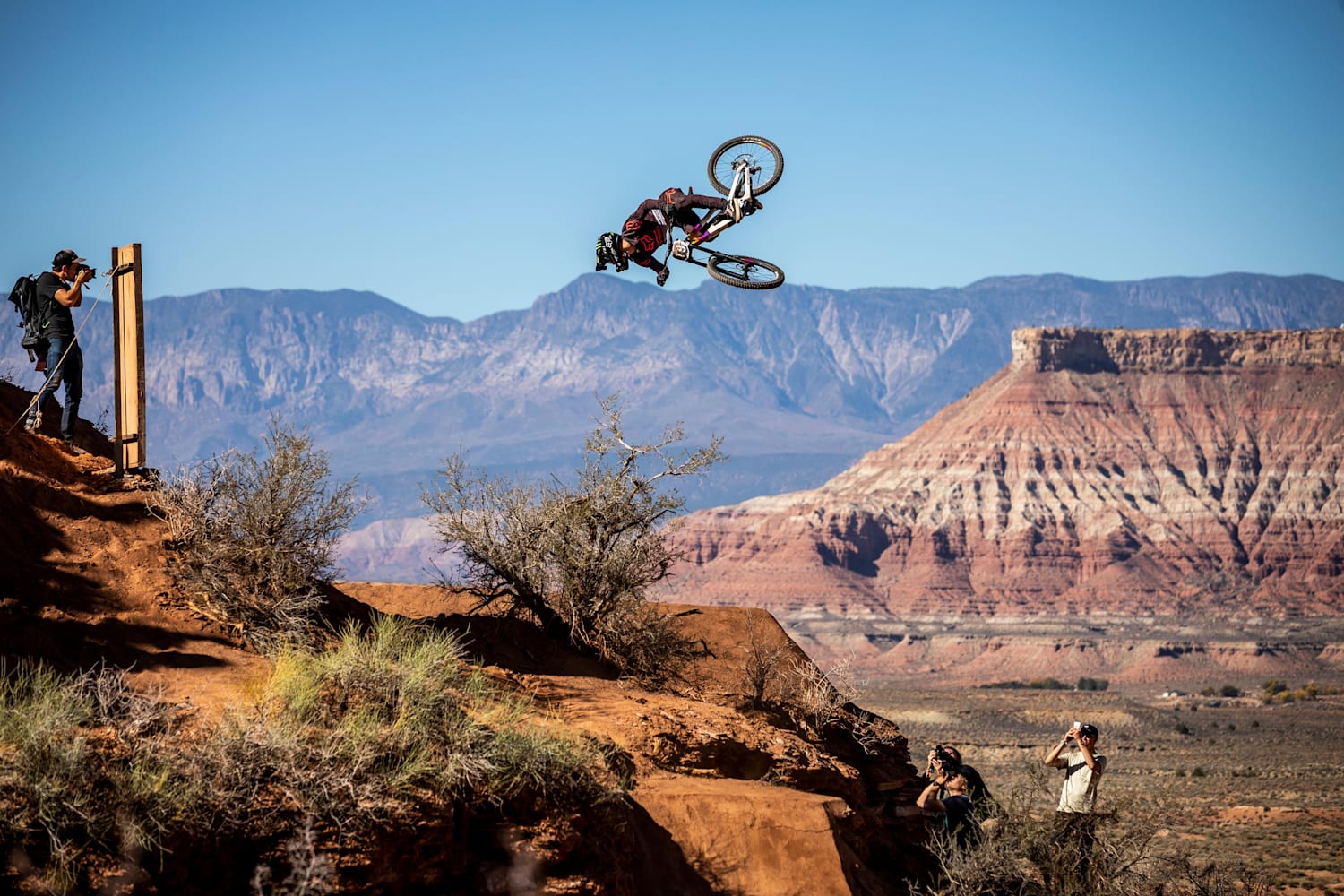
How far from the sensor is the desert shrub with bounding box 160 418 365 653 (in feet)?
47.3

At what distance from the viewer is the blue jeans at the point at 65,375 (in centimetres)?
1581

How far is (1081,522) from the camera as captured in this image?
149250mm

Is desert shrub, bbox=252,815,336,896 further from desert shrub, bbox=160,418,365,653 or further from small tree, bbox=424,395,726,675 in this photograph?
small tree, bbox=424,395,726,675

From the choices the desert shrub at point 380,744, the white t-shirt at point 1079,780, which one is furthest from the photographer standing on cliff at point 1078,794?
the desert shrub at point 380,744

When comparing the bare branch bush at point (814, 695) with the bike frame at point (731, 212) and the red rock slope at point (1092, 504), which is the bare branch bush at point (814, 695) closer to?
the bike frame at point (731, 212)

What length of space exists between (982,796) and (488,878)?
6956 millimetres

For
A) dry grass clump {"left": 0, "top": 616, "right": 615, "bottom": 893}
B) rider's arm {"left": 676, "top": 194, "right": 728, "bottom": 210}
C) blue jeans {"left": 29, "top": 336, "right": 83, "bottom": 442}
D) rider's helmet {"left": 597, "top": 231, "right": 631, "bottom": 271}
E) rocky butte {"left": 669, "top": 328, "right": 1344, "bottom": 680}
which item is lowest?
rocky butte {"left": 669, "top": 328, "right": 1344, "bottom": 680}

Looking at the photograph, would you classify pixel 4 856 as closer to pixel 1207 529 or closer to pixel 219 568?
pixel 219 568

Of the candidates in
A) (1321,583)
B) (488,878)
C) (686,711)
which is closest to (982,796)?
(686,711)

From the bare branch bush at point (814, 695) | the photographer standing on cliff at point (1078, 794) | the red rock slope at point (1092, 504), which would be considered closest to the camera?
the photographer standing on cliff at point (1078, 794)

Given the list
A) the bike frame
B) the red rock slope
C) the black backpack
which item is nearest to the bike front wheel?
the bike frame

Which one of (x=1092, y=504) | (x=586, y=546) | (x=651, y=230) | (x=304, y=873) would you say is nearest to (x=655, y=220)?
(x=651, y=230)

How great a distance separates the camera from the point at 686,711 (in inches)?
614

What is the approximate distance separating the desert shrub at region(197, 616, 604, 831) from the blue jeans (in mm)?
4848
